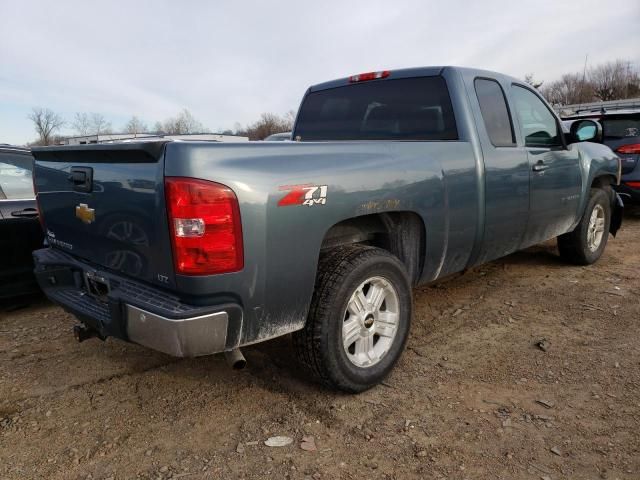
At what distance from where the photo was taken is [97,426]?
8.80 feet

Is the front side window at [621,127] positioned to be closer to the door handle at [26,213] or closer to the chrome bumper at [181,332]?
the chrome bumper at [181,332]

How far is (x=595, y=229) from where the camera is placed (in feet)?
Result: 18.1

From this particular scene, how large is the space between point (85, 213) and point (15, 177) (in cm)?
225

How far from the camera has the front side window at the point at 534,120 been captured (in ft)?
13.5

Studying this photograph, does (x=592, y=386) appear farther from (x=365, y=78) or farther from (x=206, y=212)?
(x=365, y=78)

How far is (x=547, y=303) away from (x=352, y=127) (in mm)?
2266

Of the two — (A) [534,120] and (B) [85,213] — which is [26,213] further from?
(A) [534,120]

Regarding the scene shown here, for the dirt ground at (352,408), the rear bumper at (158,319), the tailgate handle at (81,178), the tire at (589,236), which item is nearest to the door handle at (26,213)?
the dirt ground at (352,408)

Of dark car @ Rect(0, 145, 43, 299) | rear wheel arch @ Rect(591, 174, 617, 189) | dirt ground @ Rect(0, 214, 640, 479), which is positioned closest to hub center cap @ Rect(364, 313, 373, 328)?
dirt ground @ Rect(0, 214, 640, 479)

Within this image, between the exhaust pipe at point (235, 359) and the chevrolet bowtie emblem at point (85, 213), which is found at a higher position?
the chevrolet bowtie emblem at point (85, 213)

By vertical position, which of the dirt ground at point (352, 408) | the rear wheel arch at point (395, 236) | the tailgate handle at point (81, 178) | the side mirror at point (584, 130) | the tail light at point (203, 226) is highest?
the side mirror at point (584, 130)

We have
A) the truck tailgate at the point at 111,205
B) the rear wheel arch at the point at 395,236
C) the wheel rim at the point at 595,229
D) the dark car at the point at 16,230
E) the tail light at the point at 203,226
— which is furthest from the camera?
the wheel rim at the point at 595,229

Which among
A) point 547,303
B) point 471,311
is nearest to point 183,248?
point 471,311

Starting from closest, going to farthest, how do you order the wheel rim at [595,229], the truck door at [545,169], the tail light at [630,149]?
the truck door at [545,169], the wheel rim at [595,229], the tail light at [630,149]
